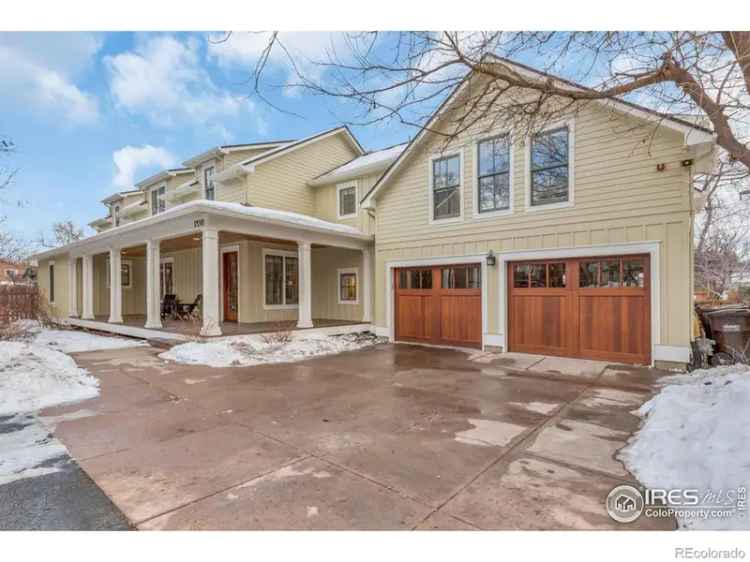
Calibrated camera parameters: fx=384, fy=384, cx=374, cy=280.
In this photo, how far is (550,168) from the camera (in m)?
7.54

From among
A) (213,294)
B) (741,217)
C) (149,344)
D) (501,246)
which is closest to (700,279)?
(741,217)

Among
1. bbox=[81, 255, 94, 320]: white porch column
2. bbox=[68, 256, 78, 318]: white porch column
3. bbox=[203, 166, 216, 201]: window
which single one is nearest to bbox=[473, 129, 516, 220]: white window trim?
bbox=[203, 166, 216, 201]: window

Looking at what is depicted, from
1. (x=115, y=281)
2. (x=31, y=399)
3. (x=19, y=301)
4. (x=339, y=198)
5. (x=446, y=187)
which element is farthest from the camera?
(x=339, y=198)

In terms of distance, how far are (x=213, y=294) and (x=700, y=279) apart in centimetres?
2266

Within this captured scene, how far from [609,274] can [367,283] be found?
253 inches

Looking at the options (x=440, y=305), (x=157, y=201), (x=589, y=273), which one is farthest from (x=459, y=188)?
(x=157, y=201)

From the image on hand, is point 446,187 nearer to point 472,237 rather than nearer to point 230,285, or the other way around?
point 472,237

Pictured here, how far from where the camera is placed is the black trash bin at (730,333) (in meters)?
5.89

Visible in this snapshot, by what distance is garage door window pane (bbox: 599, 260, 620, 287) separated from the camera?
6.86 metres

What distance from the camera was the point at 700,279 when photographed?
19.3m

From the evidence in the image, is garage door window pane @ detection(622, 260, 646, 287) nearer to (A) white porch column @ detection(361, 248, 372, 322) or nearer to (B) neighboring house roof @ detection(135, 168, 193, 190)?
(A) white porch column @ detection(361, 248, 372, 322)

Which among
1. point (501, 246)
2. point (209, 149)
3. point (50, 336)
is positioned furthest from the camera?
point (209, 149)
